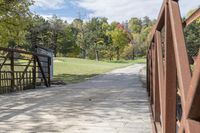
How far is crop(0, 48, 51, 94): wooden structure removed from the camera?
492 inches

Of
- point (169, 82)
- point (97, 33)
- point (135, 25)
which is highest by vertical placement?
point (135, 25)

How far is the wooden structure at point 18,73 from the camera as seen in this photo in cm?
1248

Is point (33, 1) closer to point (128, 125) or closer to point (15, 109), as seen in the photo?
point (15, 109)

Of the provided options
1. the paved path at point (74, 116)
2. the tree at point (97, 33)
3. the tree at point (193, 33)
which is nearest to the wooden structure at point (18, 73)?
the paved path at point (74, 116)

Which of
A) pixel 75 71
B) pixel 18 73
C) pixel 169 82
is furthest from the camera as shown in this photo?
pixel 75 71

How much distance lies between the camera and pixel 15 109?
25.9 ft

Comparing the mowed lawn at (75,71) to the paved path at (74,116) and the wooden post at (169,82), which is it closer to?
the paved path at (74,116)

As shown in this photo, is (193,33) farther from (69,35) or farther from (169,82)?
(69,35)

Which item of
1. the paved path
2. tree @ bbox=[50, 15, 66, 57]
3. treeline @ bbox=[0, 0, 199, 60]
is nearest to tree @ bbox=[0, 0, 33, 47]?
treeline @ bbox=[0, 0, 199, 60]

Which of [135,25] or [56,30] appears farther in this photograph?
[135,25]

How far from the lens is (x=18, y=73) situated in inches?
544

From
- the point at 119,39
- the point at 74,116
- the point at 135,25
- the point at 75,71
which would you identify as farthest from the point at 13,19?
the point at 135,25

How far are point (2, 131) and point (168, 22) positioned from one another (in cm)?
Result: 351

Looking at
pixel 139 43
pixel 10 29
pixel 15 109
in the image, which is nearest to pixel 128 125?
pixel 15 109
